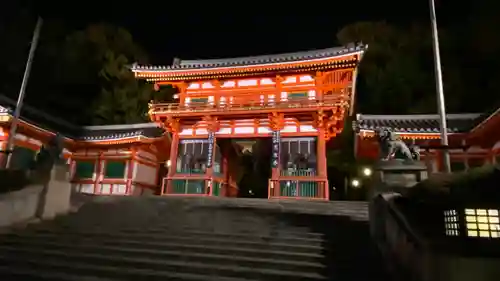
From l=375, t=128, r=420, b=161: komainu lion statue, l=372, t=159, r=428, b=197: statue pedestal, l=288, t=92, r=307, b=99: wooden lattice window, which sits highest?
l=288, t=92, r=307, b=99: wooden lattice window

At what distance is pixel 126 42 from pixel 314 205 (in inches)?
1117

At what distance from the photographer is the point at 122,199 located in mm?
11828

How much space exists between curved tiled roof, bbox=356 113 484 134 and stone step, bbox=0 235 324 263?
10738 mm

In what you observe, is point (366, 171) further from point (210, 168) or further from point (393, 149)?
point (393, 149)

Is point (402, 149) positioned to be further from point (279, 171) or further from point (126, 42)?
point (126, 42)

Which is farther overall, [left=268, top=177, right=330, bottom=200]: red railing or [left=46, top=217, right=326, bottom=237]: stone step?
[left=268, top=177, right=330, bottom=200]: red railing

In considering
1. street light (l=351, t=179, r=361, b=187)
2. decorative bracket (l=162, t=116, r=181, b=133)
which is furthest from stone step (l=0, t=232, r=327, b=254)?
street light (l=351, t=179, r=361, b=187)


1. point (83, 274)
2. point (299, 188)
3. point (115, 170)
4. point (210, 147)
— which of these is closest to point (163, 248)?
point (83, 274)

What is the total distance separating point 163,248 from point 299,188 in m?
8.62

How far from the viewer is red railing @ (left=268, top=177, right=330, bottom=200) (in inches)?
541

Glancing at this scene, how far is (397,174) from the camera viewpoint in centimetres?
703

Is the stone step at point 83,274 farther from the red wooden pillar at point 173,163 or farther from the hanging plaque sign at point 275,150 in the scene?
the hanging plaque sign at point 275,150

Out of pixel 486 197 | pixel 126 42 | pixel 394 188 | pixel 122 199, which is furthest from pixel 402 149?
pixel 126 42

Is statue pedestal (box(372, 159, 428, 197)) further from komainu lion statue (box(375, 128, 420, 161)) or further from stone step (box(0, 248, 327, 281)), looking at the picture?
stone step (box(0, 248, 327, 281))
